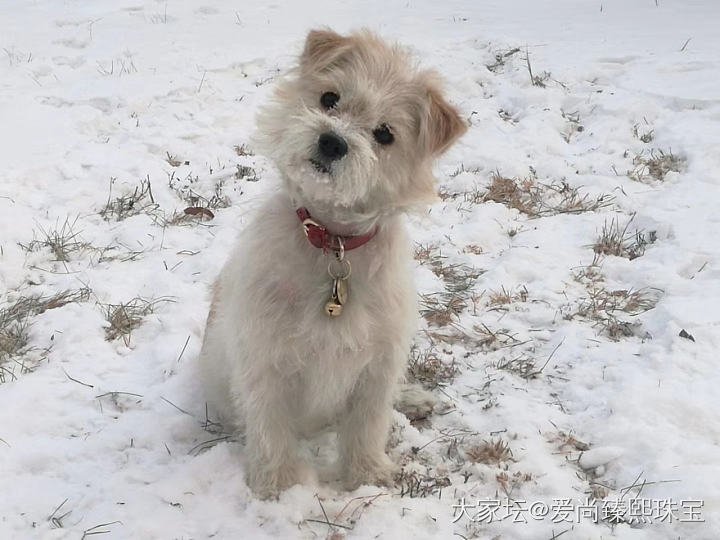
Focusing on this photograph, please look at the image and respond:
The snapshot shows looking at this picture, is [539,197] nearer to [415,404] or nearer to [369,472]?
[415,404]

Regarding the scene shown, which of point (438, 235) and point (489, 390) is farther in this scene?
point (438, 235)

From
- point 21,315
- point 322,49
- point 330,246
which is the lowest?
point 21,315

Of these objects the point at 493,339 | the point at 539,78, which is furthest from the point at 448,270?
the point at 539,78

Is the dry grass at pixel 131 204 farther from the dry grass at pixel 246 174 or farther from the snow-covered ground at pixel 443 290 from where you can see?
the dry grass at pixel 246 174

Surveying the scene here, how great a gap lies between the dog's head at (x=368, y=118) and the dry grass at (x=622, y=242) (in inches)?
99.2

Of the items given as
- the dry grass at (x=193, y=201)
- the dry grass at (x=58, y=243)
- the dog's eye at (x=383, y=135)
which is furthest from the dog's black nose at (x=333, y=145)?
the dry grass at (x=193, y=201)

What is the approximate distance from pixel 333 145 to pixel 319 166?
Answer: 10 centimetres

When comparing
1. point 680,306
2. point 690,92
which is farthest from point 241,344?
point 690,92

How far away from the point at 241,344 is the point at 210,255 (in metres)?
2.02

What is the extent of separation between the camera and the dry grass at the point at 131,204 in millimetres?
5293

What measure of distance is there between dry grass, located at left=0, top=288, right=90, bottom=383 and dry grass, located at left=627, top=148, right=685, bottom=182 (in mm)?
4448

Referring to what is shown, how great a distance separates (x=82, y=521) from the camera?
280 centimetres

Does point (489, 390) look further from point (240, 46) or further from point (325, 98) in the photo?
point (240, 46)

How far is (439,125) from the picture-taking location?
2.73 metres
